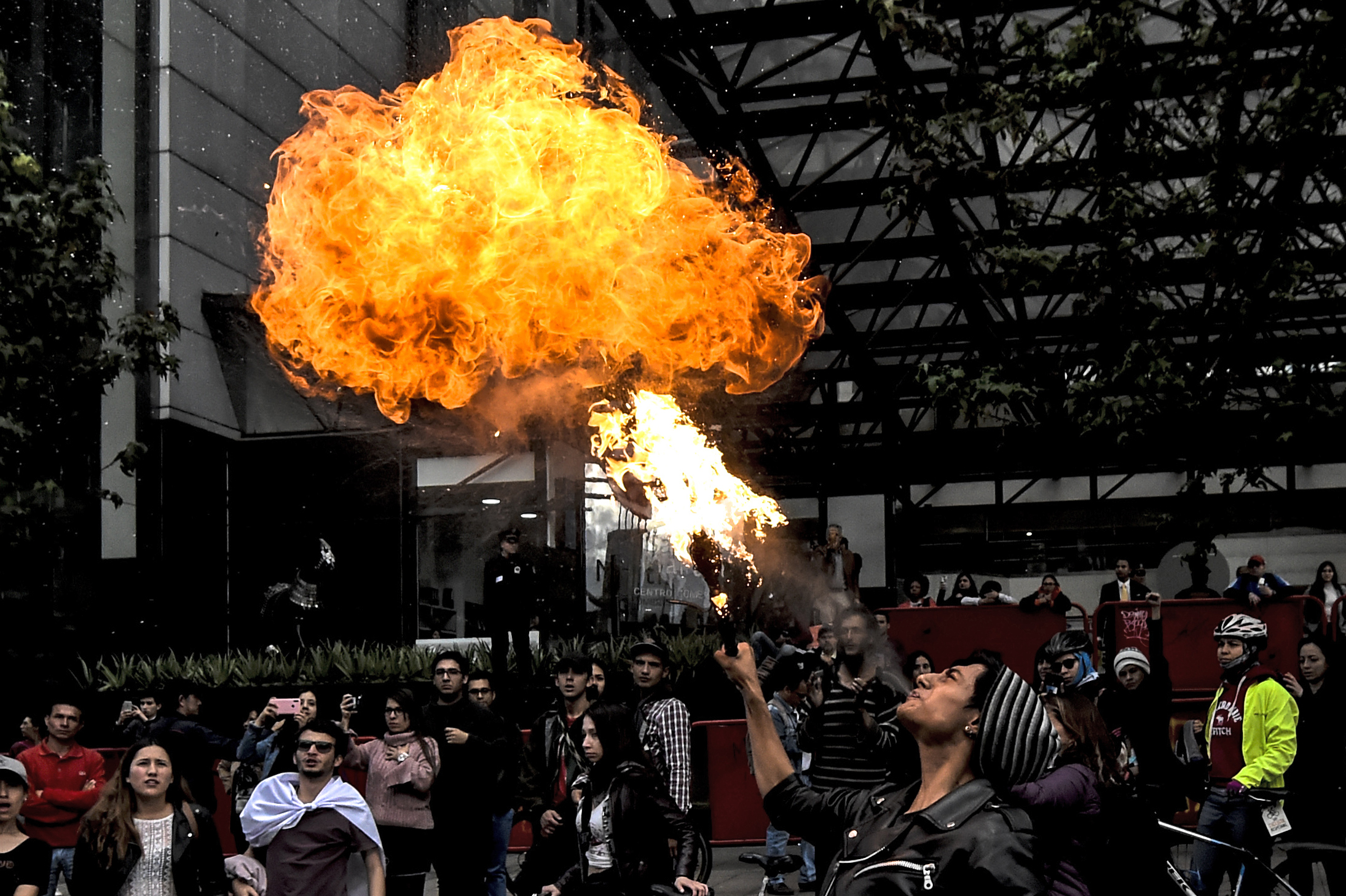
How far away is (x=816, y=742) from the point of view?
301 inches

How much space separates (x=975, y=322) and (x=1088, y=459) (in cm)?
312

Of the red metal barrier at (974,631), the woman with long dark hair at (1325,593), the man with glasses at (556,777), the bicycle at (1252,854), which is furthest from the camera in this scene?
the red metal barrier at (974,631)

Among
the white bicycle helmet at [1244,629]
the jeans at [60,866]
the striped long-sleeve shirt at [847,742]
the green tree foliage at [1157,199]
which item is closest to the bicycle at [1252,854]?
the white bicycle helmet at [1244,629]

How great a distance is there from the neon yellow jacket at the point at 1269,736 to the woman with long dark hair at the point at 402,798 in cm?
436

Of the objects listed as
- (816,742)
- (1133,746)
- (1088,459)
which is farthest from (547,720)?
(1088,459)

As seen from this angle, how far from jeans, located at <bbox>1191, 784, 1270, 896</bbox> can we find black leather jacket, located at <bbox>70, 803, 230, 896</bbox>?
485 cm

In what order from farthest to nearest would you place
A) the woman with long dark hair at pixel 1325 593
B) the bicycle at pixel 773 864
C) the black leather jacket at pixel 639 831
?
the woman with long dark hair at pixel 1325 593
the bicycle at pixel 773 864
the black leather jacket at pixel 639 831

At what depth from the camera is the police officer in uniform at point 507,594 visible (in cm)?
1423

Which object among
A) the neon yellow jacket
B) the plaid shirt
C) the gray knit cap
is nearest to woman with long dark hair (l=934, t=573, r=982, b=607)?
the neon yellow jacket

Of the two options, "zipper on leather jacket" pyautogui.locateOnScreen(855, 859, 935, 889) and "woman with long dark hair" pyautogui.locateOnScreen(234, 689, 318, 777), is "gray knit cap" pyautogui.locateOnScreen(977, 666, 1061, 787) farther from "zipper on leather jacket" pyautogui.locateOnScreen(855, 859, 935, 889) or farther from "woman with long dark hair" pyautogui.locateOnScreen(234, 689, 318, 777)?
"woman with long dark hair" pyautogui.locateOnScreen(234, 689, 318, 777)

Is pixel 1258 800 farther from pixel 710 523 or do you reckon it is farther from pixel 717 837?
pixel 717 837

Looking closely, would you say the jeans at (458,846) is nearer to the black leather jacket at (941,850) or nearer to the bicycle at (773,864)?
the bicycle at (773,864)

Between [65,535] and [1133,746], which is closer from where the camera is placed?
[1133,746]

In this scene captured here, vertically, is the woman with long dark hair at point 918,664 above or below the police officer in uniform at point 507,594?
below
